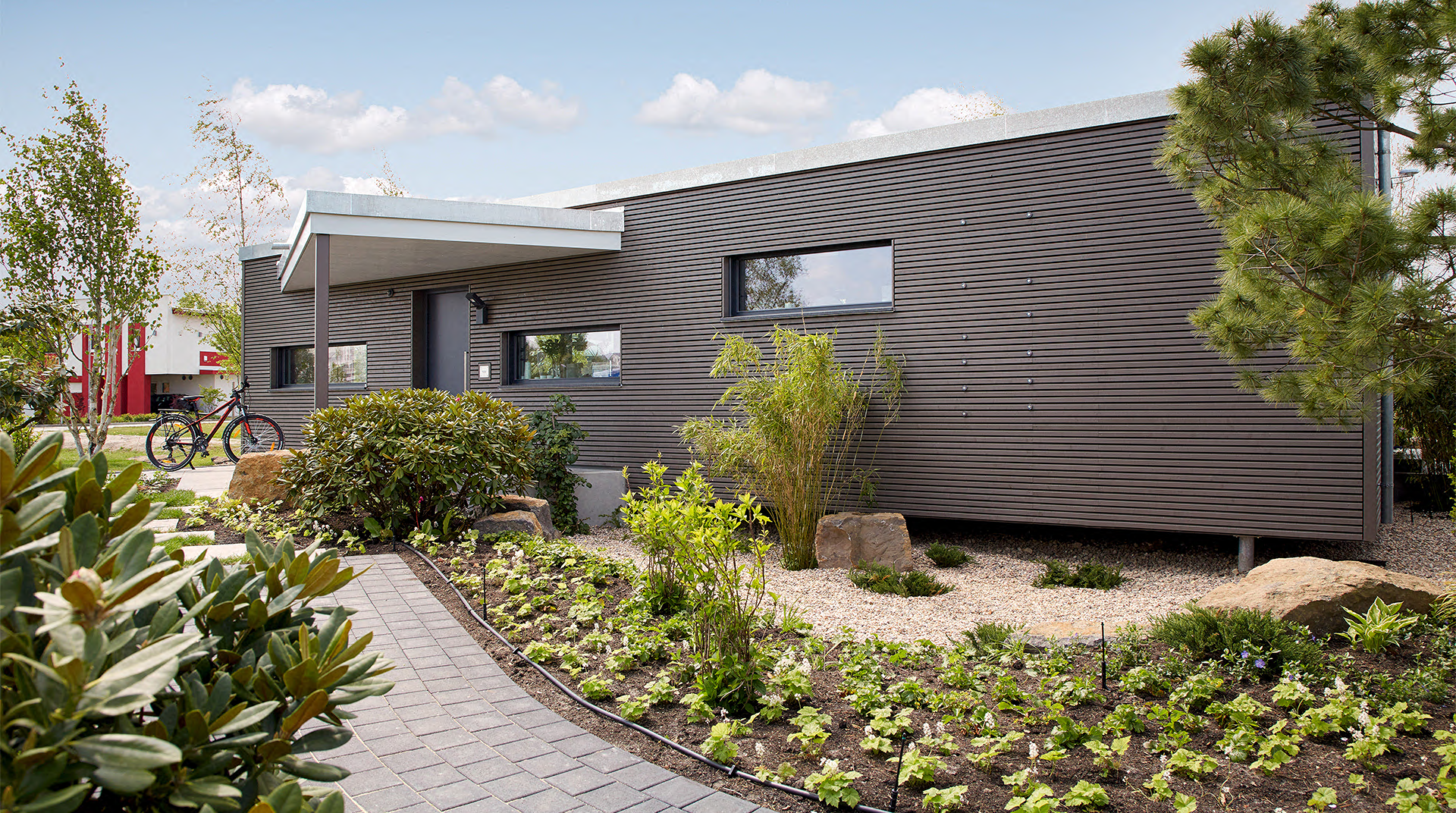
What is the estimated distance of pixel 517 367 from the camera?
9.41 metres

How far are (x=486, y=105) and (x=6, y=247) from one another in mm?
14276

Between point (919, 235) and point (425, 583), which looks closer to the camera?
point (425, 583)

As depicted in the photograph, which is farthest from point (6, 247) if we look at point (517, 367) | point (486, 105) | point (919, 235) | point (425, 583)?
point (486, 105)

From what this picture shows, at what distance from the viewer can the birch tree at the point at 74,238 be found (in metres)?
9.12

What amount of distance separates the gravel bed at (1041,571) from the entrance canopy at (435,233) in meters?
2.92

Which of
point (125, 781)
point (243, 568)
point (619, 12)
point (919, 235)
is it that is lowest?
point (125, 781)

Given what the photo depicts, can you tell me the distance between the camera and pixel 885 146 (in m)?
7.08

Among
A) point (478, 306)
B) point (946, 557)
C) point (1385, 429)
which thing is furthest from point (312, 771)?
point (478, 306)

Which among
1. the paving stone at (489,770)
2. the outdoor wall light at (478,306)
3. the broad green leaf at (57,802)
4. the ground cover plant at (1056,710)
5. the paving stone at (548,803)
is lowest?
the paving stone at (489,770)

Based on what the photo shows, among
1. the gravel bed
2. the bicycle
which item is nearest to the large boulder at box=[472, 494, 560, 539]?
the gravel bed

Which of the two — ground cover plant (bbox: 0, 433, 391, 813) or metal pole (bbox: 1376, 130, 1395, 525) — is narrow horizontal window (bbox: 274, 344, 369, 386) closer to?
ground cover plant (bbox: 0, 433, 391, 813)

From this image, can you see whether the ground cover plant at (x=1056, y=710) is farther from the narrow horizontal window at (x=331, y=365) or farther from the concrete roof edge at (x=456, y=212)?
the narrow horizontal window at (x=331, y=365)

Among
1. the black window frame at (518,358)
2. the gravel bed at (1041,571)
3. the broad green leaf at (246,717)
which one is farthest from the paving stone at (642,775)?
the black window frame at (518,358)

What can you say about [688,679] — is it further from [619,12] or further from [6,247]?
[6,247]
